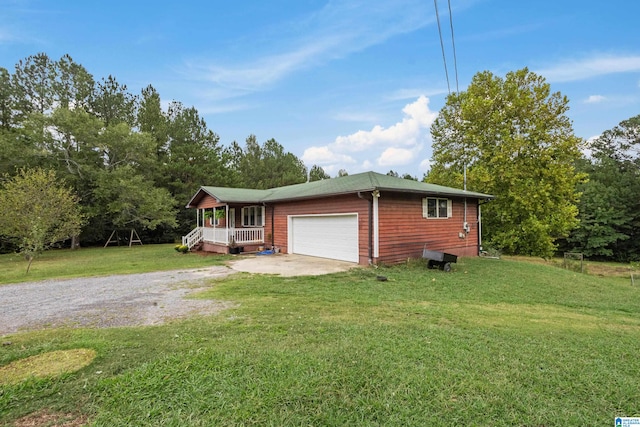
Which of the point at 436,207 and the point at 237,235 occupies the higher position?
the point at 436,207

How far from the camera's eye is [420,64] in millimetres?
12094

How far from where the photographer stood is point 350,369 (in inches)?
110

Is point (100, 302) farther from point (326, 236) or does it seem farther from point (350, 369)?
point (326, 236)

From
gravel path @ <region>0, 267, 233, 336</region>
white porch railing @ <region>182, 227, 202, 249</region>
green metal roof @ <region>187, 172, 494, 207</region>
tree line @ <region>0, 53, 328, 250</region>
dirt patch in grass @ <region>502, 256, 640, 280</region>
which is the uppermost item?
tree line @ <region>0, 53, 328, 250</region>

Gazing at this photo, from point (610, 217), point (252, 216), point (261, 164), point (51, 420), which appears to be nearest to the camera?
point (51, 420)

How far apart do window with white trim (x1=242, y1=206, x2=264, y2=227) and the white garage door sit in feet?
10.1

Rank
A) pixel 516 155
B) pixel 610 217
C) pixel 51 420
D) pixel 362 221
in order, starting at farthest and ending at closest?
pixel 610 217 < pixel 516 155 < pixel 362 221 < pixel 51 420

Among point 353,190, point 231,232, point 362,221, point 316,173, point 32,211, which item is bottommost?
point 231,232

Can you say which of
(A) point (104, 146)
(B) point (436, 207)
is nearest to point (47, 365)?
(B) point (436, 207)

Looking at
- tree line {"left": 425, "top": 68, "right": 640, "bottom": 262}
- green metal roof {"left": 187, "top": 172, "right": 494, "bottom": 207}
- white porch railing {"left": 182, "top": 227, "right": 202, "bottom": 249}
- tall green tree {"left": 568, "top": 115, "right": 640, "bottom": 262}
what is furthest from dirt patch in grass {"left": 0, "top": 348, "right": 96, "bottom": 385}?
tall green tree {"left": 568, "top": 115, "right": 640, "bottom": 262}

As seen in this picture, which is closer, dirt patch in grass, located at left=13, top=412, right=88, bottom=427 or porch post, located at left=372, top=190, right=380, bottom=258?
dirt patch in grass, located at left=13, top=412, right=88, bottom=427

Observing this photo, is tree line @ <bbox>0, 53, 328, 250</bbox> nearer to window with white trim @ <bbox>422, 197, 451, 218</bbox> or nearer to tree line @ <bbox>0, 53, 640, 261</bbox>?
tree line @ <bbox>0, 53, 640, 261</bbox>

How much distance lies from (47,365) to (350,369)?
2844mm

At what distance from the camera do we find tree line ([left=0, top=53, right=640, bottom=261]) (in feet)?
56.6
